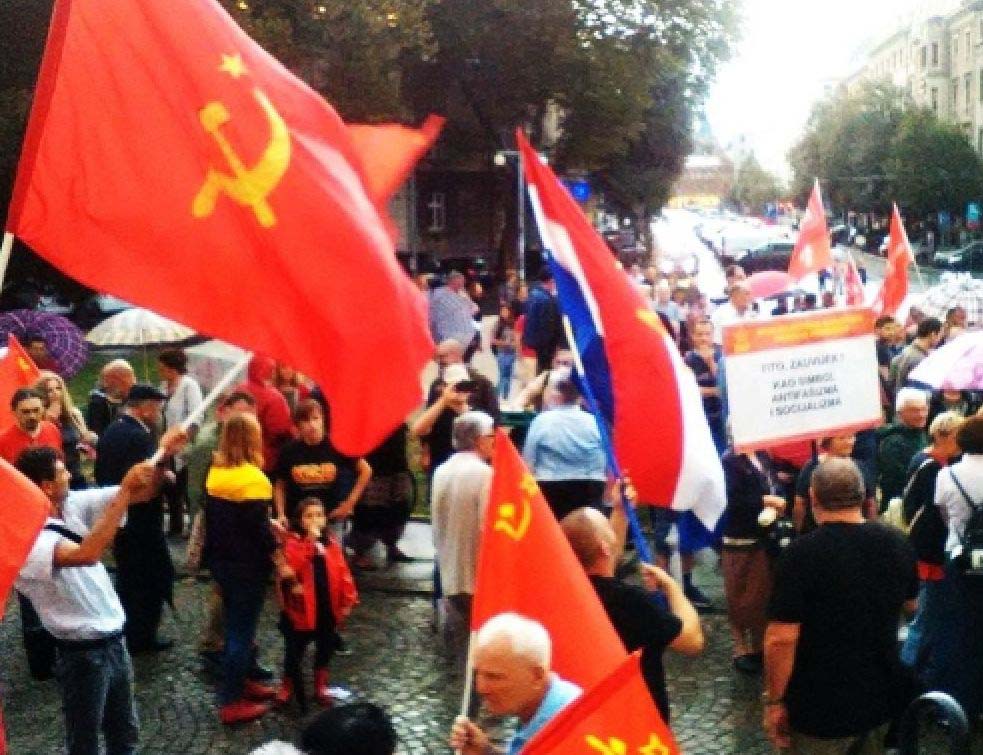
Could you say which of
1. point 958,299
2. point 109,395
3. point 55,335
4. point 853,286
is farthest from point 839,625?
point 853,286

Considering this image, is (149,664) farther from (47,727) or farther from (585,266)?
(585,266)

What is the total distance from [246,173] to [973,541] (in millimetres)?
3738

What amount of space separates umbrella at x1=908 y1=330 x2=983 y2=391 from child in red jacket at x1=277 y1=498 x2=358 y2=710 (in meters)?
4.16

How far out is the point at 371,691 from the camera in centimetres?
768

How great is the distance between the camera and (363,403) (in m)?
4.07

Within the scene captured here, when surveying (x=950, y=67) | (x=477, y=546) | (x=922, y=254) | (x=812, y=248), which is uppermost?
(x=950, y=67)

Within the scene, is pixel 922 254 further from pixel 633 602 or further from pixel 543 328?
pixel 633 602

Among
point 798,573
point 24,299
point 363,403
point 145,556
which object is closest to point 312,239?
point 363,403

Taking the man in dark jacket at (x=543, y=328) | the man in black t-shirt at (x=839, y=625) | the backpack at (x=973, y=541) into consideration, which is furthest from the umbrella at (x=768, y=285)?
the man in black t-shirt at (x=839, y=625)

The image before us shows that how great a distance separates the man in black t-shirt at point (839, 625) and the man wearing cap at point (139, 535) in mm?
4298

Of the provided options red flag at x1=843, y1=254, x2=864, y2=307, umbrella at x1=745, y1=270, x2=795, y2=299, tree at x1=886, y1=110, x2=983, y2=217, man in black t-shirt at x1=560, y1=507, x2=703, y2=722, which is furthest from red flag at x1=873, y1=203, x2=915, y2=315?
tree at x1=886, y1=110, x2=983, y2=217

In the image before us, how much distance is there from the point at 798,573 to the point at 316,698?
3476mm

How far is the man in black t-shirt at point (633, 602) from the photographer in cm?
483

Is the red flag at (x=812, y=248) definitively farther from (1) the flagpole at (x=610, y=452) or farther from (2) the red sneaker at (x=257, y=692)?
(1) the flagpole at (x=610, y=452)
